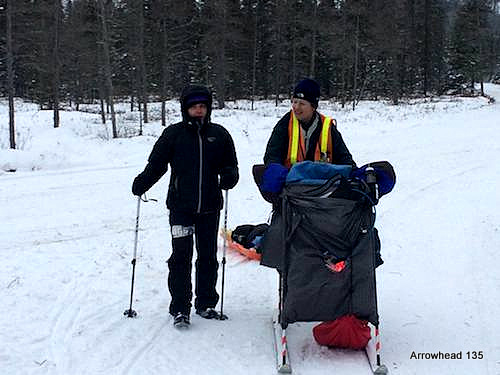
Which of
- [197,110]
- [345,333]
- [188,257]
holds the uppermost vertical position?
[197,110]

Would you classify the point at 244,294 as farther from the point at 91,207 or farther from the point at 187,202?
the point at 91,207

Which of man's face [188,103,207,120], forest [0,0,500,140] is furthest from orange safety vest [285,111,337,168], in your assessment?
forest [0,0,500,140]

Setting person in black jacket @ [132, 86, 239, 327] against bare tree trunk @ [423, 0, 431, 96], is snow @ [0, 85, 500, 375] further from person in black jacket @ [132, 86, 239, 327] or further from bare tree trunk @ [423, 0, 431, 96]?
bare tree trunk @ [423, 0, 431, 96]

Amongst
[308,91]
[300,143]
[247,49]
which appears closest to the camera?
[308,91]

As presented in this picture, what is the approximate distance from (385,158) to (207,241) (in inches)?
461

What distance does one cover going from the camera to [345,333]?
177 inches

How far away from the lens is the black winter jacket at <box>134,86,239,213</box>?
5.05 m

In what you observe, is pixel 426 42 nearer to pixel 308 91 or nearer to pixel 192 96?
pixel 308 91

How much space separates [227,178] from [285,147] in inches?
26.3

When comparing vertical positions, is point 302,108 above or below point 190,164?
above

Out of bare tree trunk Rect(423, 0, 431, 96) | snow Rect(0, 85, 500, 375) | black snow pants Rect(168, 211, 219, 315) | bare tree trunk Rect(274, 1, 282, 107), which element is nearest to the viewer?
snow Rect(0, 85, 500, 375)

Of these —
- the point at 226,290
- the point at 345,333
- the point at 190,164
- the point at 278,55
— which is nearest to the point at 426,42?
the point at 278,55

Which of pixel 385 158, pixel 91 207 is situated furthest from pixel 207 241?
pixel 385 158

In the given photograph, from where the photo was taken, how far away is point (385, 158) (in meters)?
16.0
